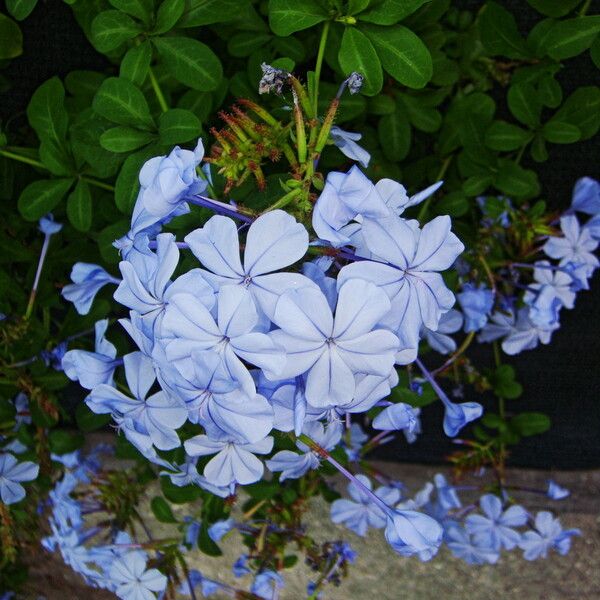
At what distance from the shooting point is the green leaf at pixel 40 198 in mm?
989

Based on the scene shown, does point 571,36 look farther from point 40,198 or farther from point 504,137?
point 40,198

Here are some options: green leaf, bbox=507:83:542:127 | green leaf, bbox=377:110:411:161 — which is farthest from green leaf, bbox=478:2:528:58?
green leaf, bbox=377:110:411:161

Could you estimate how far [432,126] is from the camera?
1086mm

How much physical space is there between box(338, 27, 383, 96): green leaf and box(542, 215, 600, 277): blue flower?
0.47 meters

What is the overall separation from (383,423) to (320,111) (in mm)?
415

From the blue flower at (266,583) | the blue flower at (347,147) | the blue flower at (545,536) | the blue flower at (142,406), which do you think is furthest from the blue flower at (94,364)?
the blue flower at (545,536)

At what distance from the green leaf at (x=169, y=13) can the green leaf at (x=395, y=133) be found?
1.20 feet

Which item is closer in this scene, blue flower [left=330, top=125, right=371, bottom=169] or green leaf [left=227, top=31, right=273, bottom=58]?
blue flower [left=330, top=125, right=371, bottom=169]

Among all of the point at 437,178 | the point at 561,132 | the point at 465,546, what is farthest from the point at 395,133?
the point at 465,546

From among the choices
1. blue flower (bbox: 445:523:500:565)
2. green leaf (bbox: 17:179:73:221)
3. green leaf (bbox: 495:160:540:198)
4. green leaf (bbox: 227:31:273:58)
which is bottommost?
blue flower (bbox: 445:523:500:565)

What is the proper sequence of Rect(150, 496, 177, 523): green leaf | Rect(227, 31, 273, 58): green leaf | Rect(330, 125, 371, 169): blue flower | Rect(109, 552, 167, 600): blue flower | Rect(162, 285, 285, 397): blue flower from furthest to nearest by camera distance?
Rect(150, 496, 177, 523): green leaf → Rect(109, 552, 167, 600): blue flower → Rect(227, 31, 273, 58): green leaf → Rect(330, 125, 371, 169): blue flower → Rect(162, 285, 285, 397): blue flower

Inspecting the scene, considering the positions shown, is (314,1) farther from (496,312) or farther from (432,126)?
(496,312)

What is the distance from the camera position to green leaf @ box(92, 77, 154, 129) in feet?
2.80

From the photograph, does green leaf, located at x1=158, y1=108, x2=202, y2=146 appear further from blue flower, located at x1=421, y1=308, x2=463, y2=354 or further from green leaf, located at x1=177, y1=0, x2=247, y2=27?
A: blue flower, located at x1=421, y1=308, x2=463, y2=354
